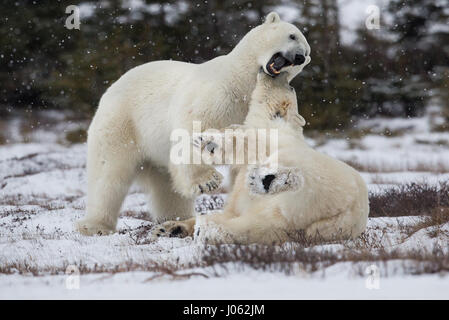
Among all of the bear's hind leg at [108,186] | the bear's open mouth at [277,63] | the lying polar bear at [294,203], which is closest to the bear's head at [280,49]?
the bear's open mouth at [277,63]

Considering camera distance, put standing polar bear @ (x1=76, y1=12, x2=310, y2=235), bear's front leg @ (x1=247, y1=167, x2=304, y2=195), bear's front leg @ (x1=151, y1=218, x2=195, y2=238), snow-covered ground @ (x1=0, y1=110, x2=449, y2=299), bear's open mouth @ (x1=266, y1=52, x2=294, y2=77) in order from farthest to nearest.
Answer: standing polar bear @ (x1=76, y1=12, x2=310, y2=235), bear's open mouth @ (x1=266, y1=52, x2=294, y2=77), bear's front leg @ (x1=151, y1=218, x2=195, y2=238), bear's front leg @ (x1=247, y1=167, x2=304, y2=195), snow-covered ground @ (x1=0, y1=110, x2=449, y2=299)

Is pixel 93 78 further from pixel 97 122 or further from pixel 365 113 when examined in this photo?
pixel 97 122

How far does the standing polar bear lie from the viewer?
4.66 meters


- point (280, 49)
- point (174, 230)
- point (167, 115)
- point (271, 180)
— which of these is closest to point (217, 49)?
point (167, 115)

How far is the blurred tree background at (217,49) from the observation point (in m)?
14.7

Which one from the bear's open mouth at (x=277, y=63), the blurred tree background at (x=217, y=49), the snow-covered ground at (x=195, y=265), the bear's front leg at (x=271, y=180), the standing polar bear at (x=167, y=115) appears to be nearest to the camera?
the snow-covered ground at (x=195, y=265)

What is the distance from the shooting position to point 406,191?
253 inches

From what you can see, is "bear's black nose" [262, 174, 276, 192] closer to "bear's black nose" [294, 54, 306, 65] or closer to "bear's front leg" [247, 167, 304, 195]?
"bear's front leg" [247, 167, 304, 195]

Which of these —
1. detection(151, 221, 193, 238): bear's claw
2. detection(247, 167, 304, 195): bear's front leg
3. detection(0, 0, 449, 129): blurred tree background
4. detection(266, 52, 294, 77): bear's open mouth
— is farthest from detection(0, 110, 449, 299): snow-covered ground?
detection(0, 0, 449, 129): blurred tree background

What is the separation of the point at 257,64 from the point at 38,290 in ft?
8.49

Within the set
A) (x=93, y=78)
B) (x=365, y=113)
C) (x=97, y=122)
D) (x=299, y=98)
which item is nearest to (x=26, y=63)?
(x=93, y=78)

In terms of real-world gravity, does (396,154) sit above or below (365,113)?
below

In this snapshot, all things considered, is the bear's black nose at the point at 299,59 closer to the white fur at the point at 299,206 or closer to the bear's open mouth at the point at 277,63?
the bear's open mouth at the point at 277,63
